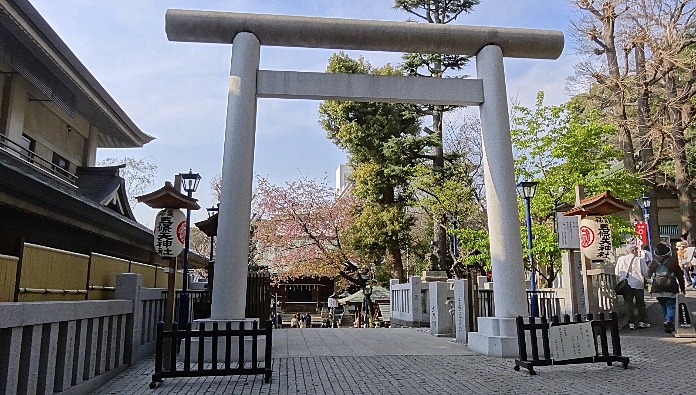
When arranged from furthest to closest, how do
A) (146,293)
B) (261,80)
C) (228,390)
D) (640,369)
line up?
1. (261,80)
2. (146,293)
3. (640,369)
4. (228,390)

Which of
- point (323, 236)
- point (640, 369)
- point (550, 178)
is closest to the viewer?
point (640, 369)

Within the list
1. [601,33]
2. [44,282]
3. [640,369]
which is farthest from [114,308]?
[601,33]

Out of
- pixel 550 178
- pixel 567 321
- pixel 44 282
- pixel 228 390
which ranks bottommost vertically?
pixel 228 390

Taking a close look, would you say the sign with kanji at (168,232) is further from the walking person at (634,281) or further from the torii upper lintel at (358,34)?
the walking person at (634,281)

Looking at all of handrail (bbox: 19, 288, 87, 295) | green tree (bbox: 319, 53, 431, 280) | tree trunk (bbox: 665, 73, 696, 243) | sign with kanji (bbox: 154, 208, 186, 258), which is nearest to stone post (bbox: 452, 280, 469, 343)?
sign with kanji (bbox: 154, 208, 186, 258)

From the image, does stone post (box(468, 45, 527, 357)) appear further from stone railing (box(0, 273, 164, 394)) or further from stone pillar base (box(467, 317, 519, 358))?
stone railing (box(0, 273, 164, 394))

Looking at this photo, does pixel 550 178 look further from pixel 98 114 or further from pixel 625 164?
pixel 98 114

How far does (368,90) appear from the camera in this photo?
29.2 ft

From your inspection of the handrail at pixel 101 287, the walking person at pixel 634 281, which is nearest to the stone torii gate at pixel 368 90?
the handrail at pixel 101 287

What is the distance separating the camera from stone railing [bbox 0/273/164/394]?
4.05 m

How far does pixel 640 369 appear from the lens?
694cm

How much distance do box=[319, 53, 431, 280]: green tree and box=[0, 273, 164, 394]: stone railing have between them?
591 inches

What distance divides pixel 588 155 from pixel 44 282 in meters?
15.1

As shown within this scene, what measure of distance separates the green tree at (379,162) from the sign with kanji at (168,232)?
14.3 metres
